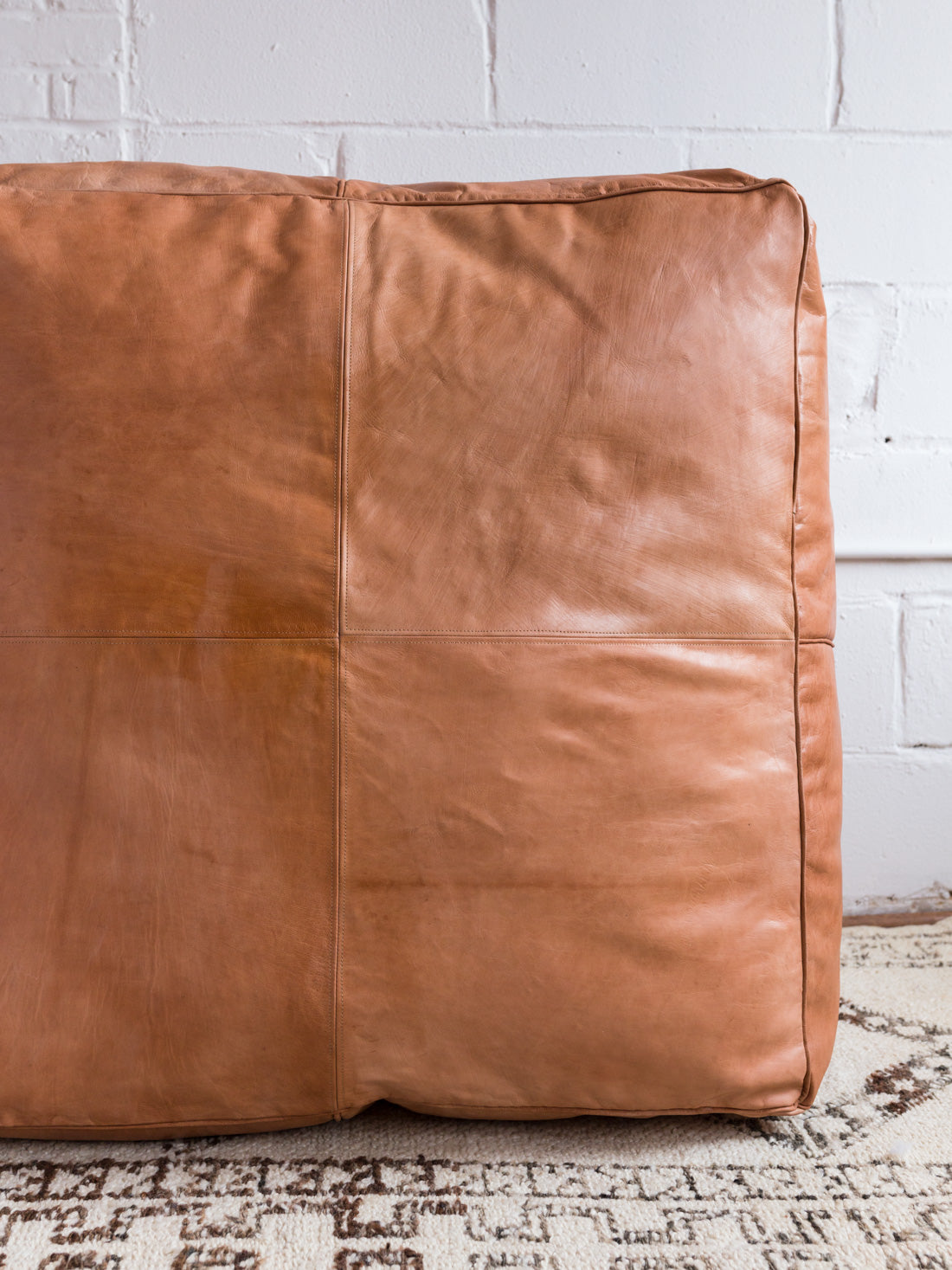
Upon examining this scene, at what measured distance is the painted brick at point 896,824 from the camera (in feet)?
3.68

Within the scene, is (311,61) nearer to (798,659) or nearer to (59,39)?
(59,39)

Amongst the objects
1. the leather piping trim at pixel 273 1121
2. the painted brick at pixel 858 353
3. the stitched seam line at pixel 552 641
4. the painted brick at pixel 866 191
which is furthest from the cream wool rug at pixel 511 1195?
the painted brick at pixel 866 191

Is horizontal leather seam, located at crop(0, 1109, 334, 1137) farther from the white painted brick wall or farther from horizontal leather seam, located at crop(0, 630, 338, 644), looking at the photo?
the white painted brick wall

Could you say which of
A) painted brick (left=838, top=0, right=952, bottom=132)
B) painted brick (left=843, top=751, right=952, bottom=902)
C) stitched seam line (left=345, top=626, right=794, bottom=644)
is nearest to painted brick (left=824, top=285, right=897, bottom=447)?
painted brick (left=838, top=0, right=952, bottom=132)

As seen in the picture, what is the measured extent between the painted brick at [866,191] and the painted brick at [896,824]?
61 centimetres

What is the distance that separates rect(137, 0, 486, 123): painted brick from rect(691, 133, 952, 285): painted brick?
308 mm

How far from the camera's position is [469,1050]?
65 cm

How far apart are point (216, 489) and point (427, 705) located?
0.23m

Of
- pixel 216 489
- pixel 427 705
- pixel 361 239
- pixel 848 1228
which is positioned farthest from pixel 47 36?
pixel 848 1228

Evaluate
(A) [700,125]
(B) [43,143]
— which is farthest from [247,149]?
(A) [700,125]

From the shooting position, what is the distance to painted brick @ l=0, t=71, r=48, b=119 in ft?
3.34

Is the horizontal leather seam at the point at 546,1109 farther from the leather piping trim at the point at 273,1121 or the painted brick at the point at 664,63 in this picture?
the painted brick at the point at 664,63

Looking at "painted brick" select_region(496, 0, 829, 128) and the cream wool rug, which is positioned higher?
"painted brick" select_region(496, 0, 829, 128)

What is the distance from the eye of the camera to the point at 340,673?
0.65 m
